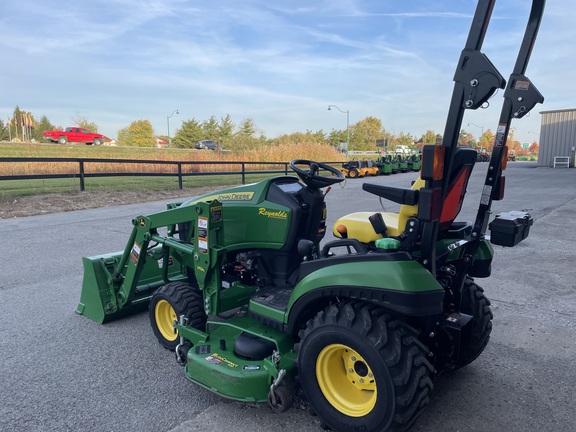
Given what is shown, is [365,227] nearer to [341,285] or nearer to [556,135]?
[341,285]

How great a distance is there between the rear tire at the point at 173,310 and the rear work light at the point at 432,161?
2049 millimetres

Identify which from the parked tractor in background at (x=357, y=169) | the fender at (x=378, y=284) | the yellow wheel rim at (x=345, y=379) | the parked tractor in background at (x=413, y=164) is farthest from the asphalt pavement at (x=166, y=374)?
the parked tractor in background at (x=413, y=164)

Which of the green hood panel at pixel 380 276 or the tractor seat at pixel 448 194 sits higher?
the tractor seat at pixel 448 194

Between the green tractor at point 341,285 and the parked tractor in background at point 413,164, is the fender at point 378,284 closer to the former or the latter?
the green tractor at point 341,285

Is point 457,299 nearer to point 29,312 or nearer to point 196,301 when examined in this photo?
point 196,301

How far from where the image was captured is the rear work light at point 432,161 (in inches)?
90.0

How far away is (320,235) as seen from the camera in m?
3.61

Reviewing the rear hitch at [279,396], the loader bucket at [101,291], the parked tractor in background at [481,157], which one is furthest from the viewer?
the loader bucket at [101,291]

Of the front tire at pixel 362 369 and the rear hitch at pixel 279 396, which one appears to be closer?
the front tire at pixel 362 369

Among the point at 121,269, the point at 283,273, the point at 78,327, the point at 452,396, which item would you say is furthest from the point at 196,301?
the point at 452,396

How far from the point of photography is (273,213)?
334cm

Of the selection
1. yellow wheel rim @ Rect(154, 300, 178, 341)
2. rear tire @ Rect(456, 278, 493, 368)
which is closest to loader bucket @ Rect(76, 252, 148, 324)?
yellow wheel rim @ Rect(154, 300, 178, 341)

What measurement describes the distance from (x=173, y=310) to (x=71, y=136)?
4285cm

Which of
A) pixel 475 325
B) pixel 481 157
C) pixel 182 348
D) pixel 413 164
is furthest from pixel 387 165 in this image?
pixel 182 348
